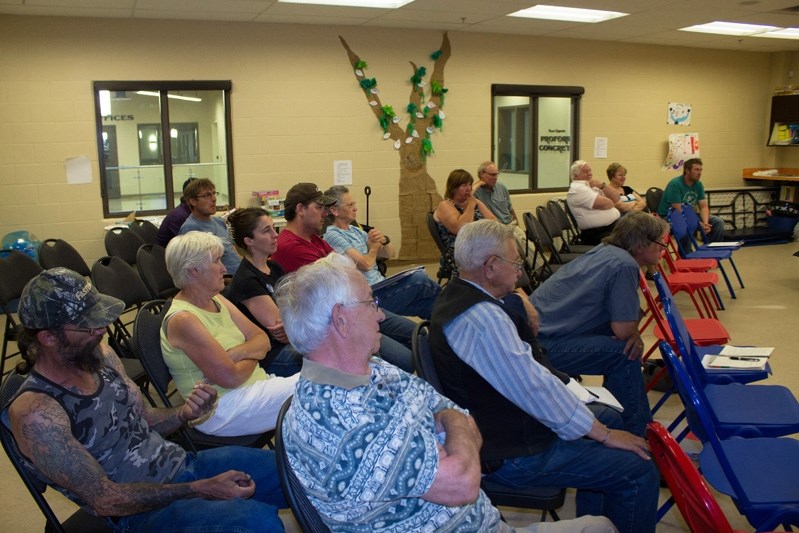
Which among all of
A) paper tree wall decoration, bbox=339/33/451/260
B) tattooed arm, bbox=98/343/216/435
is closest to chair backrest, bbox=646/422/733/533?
tattooed arm, bbox=98/343/216/435

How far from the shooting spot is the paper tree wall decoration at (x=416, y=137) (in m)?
7.84

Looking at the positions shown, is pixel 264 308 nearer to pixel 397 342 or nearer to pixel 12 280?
pixel 397 342

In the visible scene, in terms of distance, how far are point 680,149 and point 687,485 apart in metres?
8.99

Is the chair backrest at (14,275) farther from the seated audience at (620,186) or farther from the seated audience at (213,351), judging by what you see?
the seated audience at (620,186)

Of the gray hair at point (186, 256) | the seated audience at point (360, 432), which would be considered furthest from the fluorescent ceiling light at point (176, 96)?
the seated audience at point (360, 432)

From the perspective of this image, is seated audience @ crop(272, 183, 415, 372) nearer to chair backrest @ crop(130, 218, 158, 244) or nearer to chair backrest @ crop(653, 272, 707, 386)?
chair backrest @ crop(653, 272, 707, 386)

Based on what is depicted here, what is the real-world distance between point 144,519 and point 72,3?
5.32 m

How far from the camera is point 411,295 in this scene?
416cm

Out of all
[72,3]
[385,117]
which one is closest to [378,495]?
[72,3]

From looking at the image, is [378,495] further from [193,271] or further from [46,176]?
[46,176]

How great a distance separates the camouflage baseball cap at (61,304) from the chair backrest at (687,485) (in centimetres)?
147

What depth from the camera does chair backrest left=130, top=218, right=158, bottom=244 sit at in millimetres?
6010

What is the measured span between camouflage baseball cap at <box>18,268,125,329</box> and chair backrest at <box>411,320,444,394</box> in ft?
2.95

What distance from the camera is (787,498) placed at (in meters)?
2.02
